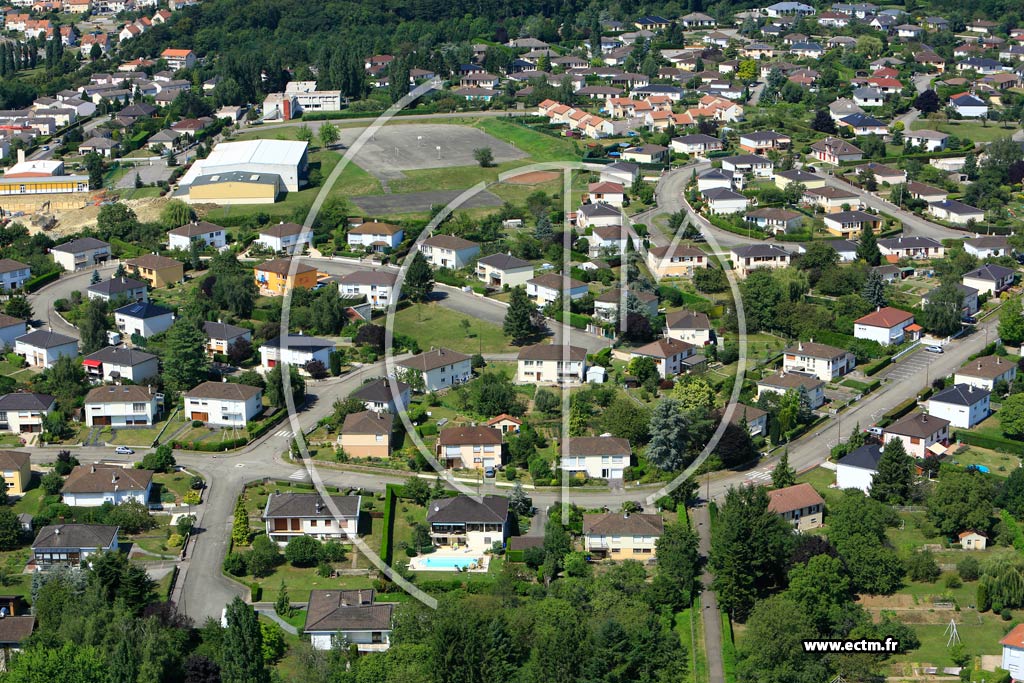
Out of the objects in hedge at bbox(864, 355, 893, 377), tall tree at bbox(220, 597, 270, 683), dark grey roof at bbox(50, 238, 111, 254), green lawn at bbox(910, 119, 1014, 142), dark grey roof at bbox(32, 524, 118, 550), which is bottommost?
green lawn at bbox(910, 119, 1014, 142)

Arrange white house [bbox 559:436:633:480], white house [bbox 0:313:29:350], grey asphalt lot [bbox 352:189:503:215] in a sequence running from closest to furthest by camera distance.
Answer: white house [bbox 559:436:633:480], white house [bbox 0:313:29:350], grey asphalt lot [bbox 352:189:503:215]

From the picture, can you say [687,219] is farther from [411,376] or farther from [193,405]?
[193,405]

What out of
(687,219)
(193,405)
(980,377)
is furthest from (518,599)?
(687,219)

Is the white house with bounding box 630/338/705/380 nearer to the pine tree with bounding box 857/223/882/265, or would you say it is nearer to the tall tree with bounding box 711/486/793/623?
the tall tree with bounding box 711/486/793/623

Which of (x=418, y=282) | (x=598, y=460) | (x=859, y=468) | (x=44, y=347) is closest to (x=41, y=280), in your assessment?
(x=44, y=347)

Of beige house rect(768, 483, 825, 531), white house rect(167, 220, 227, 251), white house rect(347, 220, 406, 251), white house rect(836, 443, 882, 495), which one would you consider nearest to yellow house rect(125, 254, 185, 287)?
white house rect(167, 220, 227, 251)

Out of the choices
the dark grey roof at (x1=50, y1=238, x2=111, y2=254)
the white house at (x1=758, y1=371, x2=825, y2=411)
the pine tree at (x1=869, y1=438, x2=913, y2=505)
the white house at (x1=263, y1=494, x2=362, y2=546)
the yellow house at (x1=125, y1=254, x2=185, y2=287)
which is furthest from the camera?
the dark grey roof at (x1=50, y1=238, x2=111, y2=254)
